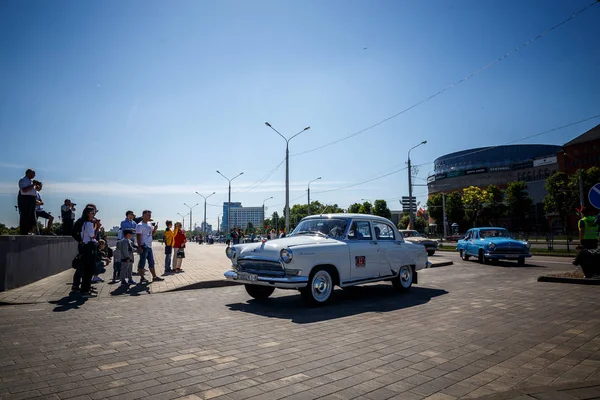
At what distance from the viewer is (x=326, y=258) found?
6.75 metres

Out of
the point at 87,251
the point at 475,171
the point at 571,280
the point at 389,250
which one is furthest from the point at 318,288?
the point at 475,171

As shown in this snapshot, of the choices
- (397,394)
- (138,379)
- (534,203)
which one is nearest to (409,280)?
(397,394)

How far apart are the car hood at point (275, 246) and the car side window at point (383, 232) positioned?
142cm

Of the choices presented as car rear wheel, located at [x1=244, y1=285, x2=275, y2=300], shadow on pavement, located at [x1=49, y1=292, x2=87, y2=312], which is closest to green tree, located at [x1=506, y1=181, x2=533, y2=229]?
car rear wheel, located at [x1=244, y1=285, x2=275, y2=300]

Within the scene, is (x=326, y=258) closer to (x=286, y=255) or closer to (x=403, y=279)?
(x=286, y=255)

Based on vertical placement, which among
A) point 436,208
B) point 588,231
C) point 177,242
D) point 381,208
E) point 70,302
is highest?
point 381,208

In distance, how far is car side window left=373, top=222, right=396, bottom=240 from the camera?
818 cm

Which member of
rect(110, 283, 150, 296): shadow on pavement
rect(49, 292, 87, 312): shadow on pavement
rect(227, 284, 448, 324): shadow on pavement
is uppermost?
rect(49, 292, 87, 312): shadow on pavement

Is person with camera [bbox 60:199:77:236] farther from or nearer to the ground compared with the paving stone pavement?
farther from the ground

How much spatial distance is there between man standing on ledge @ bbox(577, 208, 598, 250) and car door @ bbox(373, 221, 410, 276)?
5.19 m

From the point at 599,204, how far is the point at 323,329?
7.39 meters

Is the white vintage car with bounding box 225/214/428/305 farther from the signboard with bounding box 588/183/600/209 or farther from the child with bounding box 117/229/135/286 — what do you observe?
the signboard with bounding box 588/183/600/209

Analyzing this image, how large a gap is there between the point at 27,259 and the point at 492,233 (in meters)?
17.2

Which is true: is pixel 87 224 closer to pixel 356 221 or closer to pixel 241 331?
pixel 241 331
